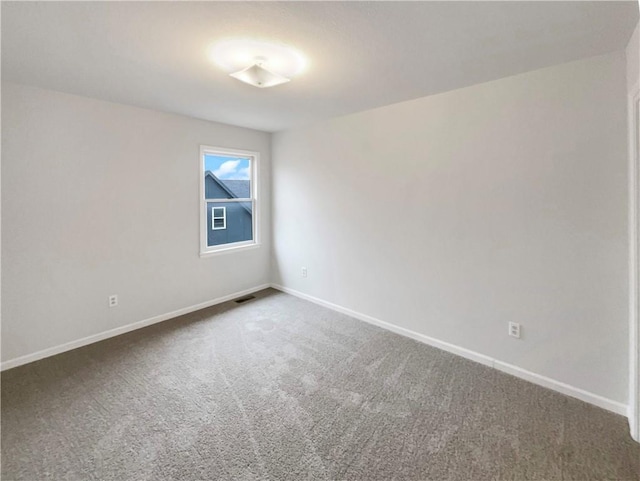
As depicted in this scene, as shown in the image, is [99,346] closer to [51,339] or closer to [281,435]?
[51,339]

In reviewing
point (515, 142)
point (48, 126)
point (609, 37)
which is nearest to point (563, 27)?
point (609, 37)

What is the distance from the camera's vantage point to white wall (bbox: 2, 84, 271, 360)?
2.53 meters

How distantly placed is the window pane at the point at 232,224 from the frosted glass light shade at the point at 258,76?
2.20 m

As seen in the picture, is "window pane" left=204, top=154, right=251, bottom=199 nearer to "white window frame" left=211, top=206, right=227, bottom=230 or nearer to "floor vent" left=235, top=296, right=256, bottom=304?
"white window frame" left=211, top=206, right=227, bottom=230

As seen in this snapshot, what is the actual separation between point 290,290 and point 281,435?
8.95 ft

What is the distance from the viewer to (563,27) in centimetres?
170

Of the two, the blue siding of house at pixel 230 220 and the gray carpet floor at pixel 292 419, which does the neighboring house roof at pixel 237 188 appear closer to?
the blue siding of house at pixel 230 220

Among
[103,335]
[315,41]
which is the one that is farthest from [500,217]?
[103,335]

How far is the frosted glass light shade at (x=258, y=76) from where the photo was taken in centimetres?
209

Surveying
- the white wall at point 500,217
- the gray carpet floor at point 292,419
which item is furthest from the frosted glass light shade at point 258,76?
the gray carpet floor at point 292,419

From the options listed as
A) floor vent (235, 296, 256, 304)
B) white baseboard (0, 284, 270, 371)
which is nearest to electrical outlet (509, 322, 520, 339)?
floor vent (235, 296, 256, 304)

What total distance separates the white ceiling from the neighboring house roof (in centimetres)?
155

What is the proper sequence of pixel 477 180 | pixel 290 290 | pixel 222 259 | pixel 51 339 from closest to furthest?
pixel 477 180, pixel 51 339, pixel 222 259, pixel 290 290

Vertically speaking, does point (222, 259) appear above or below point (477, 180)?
below
